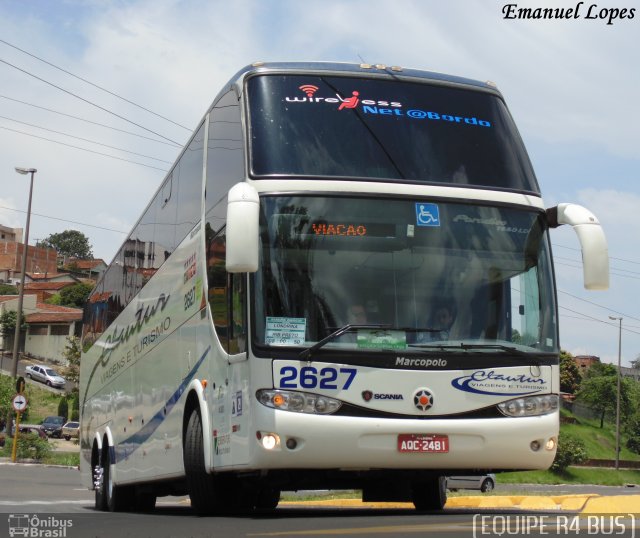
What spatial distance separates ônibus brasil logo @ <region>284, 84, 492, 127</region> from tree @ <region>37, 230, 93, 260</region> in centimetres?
17970

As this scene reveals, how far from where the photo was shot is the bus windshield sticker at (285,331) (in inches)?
388

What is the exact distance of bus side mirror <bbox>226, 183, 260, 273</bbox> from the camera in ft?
31.1

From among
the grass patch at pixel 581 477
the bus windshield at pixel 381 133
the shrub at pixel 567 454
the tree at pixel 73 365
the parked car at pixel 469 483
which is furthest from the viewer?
the tree at pixel 73 365

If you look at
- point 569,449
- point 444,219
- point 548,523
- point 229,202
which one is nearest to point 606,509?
point 548,523

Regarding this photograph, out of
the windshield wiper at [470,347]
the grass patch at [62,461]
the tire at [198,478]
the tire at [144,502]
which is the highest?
the windshield wiper at [470,347]

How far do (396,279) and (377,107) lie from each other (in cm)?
193

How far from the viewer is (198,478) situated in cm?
1120

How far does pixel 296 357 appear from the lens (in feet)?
32.1

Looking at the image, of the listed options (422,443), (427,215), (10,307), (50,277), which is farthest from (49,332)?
(422,443)

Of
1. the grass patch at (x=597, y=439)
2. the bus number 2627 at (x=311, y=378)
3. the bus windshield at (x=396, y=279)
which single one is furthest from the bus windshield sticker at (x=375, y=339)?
the grass patch at (x=597, y=439)

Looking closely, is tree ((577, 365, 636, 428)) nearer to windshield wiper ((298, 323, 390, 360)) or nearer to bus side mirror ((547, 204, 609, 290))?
bus side mirror ((547, 204, 609, 290))

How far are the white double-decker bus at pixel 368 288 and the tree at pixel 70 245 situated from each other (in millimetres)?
179579

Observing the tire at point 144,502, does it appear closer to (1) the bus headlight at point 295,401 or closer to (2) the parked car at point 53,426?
(1) the bus headlight at point 295,401

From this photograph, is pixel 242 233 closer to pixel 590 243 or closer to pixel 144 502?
pixel 590 243
